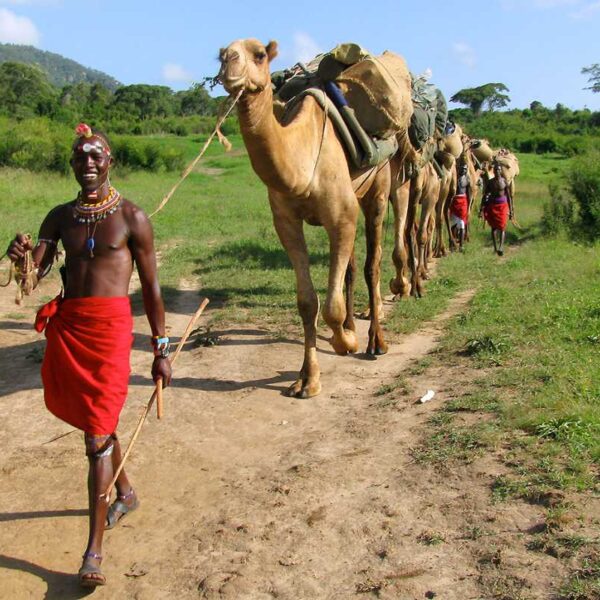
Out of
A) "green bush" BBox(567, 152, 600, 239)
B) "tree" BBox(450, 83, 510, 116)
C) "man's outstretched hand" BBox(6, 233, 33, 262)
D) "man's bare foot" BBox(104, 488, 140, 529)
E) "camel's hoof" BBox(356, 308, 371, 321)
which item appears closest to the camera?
"man's outstretched hand" BBox(6, 233, 33, 262)

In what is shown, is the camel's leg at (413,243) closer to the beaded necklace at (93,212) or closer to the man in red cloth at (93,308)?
the man in red cloth at (93,308)

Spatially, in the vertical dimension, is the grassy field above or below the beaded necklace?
below

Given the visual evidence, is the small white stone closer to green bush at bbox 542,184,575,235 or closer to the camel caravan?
the camel caravan

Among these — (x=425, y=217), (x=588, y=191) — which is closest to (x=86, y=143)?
(x=425, y=217)

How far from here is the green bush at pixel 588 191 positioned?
15.9 meters

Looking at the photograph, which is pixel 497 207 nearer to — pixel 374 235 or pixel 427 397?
pixel 374 235

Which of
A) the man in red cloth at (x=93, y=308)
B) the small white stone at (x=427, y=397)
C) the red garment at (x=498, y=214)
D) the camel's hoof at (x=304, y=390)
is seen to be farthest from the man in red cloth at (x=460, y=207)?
the man in red cloth at (x=93, y=308)

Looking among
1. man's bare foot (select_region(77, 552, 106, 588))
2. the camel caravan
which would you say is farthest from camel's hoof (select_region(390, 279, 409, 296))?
man's bare foot (select_region(77, 552, 106, 588))

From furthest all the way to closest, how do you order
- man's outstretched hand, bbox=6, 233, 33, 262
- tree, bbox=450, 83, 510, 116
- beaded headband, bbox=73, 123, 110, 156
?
tree, bbox=450, 83, 510, 116
beaded headband, bbox=73, 123, 110, 156
man's outstretched hand, bbox=6, 233, 33, 262

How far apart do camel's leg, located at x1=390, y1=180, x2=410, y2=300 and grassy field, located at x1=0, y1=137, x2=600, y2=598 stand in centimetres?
23

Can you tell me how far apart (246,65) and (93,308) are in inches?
65.3

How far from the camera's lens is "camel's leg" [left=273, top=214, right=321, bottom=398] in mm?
6031

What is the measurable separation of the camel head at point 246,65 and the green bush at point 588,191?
12745mm

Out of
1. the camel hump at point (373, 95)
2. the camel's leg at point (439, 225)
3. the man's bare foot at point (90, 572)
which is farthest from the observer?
the camel's leg at point (439, 225)
